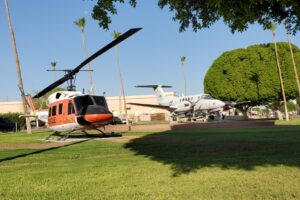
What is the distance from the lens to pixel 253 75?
53688 mm

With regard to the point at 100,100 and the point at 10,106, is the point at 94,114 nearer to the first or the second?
the point at 100,100

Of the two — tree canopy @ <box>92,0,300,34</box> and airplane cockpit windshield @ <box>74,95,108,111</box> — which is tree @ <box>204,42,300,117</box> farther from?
tree canopy @ <box>92,0,300,34</box>

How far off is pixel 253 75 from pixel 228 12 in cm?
4801

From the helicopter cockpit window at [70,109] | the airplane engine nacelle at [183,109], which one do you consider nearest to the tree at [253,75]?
the airplane engine nacelle at [183,109]

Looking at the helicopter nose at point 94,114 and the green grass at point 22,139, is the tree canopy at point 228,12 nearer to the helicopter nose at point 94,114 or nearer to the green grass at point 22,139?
the helicopter nose at point 94,114

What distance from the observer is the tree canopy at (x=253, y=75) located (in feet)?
171

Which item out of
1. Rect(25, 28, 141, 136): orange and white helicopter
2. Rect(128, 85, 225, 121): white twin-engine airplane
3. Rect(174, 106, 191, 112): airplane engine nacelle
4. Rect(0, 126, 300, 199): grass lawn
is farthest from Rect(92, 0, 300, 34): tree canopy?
Rect(174, 106, 191, 112): airplane engine nacelle

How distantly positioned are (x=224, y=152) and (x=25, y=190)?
664cm

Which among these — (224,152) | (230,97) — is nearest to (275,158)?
(224,152)

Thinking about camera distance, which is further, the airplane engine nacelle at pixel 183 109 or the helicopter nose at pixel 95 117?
the airplane engine nacelle at pixel 183 109

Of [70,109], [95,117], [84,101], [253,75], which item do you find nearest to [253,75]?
[253,75]

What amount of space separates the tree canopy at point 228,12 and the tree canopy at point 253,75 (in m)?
45.9

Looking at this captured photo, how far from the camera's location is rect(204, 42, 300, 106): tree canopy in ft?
171

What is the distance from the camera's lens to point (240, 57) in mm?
55938
